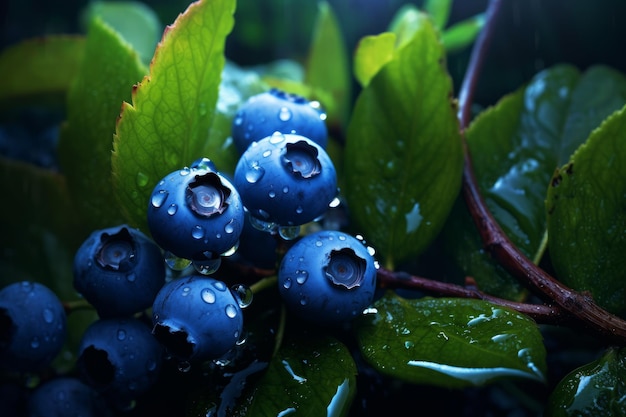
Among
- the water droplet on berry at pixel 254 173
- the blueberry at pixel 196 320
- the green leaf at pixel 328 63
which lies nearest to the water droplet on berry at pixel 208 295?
the blueberry at pixel 196 320

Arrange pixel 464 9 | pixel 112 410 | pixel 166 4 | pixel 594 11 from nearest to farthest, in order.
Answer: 1. pixel 112 410
2. pixel 594 11
3. pixel 464 9
4. pixel 166 4

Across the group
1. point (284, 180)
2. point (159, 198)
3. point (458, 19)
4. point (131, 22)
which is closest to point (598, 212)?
point (284, 180)

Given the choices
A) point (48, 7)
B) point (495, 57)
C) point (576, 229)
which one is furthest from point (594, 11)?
point (48, 7)

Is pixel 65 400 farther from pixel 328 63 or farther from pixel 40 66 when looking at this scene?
pixel 328 63

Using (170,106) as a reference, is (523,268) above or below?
below

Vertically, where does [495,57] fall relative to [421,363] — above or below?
above

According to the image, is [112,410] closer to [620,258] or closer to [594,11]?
[620,258]
